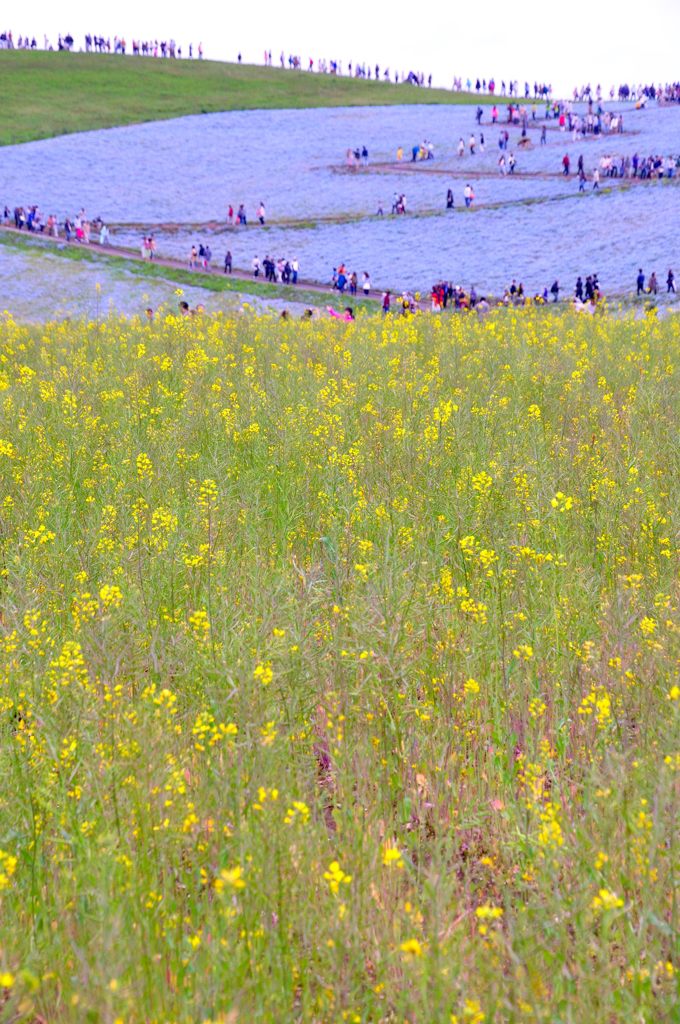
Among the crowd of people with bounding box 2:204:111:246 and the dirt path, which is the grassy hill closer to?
the crowd of people with bounding box 2:204:111:246

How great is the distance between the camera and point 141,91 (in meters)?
81.7

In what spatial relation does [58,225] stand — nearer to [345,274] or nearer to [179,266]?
[179,266]

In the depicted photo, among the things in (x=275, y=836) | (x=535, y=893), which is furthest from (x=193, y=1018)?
(x=535, y=893)

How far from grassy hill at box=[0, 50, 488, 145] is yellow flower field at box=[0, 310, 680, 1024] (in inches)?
2615

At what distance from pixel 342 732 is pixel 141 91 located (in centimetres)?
8979

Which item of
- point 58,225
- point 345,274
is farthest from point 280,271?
point 58,225

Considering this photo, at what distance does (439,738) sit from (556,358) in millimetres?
7588

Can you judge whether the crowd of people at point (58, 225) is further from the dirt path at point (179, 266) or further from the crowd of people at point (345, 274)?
the dirt path at point (179, 266)

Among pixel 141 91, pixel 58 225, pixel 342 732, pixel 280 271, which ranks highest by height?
pixel 141 91

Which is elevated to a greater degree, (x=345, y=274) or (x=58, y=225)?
(x=58, y=225)

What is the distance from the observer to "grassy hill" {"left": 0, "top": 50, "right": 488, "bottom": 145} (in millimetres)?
70875

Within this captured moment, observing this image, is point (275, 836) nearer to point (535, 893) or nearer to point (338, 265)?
point (535, 893)

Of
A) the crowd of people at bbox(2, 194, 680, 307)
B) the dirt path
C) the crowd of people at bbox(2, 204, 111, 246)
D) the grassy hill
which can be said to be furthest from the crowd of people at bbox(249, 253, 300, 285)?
the grassy hill

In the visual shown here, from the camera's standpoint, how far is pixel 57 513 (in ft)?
17.4
